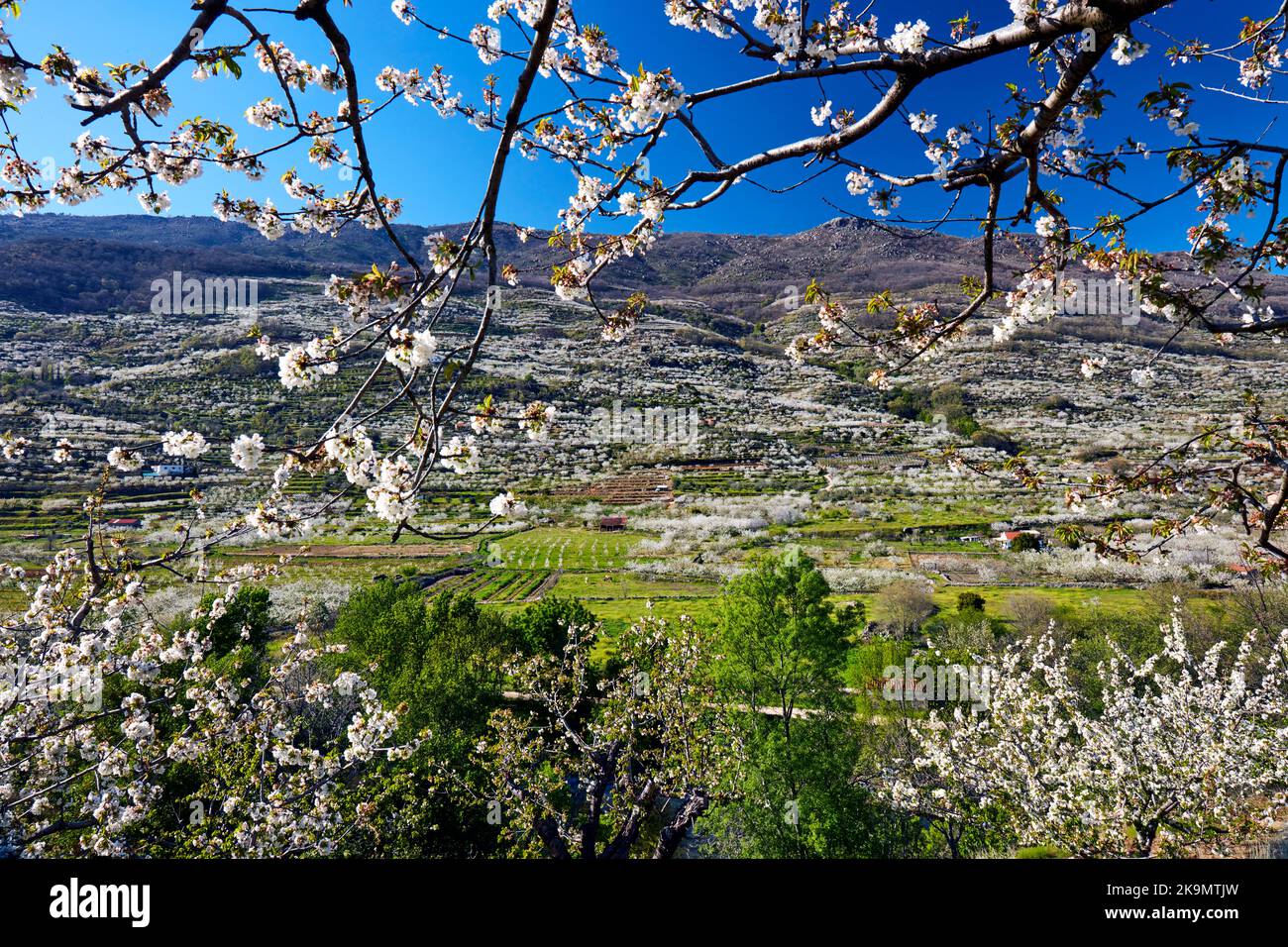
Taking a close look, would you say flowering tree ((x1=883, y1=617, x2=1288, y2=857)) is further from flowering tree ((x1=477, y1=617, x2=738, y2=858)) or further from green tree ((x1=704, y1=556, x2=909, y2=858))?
flowering tree ((x1=477, y1=617, x2=738, y2=858))

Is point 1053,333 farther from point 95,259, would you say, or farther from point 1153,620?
point 95,259

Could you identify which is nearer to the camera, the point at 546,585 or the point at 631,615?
the point at 631,615

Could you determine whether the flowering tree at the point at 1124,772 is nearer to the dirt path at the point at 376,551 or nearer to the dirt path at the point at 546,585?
the dirt path at the point at 546,585

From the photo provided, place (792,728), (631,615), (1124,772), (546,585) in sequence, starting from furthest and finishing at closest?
(546,585) → (631,615) → (792,728) → (1124,772)

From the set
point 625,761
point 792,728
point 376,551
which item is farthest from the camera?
point 376,551

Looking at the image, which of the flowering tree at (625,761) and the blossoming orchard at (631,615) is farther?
the flowering tree at (625,761)

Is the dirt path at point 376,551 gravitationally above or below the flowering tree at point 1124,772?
below

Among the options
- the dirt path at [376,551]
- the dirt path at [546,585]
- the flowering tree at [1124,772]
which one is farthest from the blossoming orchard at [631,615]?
the dirt path at [376,551]

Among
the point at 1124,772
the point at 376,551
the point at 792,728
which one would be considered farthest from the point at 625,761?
the point at 376,551

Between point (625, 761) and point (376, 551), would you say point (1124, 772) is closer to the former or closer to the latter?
point (625, 761)
